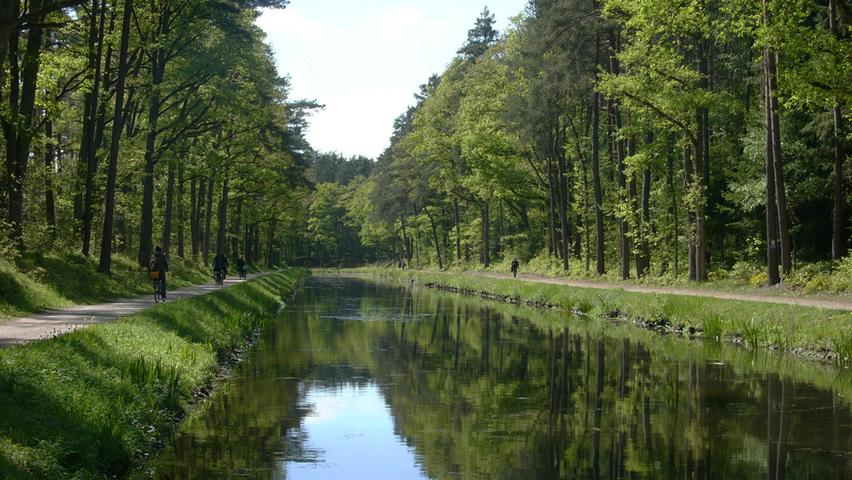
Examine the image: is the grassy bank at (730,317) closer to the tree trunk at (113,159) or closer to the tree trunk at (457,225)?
the tree trunk at (113,159)

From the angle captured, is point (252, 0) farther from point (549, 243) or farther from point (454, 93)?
point (454, 93)

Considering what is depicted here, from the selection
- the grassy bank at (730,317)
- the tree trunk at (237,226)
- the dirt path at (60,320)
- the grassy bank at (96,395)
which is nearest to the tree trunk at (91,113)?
the dirt path at (60,320)

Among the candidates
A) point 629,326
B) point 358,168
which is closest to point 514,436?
point 629,326

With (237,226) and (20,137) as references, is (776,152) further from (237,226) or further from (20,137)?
(237,226)

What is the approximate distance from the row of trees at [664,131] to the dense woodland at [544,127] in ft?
0.41

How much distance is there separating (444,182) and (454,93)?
777 centimetres

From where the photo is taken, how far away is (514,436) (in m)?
13.3

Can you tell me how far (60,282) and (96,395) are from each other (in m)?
16.1

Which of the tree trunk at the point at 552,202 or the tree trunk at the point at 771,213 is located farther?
the tree trunk at the point at 552,202

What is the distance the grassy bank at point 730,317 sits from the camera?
20.7 metres

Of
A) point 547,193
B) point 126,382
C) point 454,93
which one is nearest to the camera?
point 126,382

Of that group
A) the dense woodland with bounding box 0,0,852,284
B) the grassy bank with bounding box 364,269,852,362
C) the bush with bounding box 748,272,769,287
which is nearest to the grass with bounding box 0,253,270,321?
the dense woodland with bounding box 0,0,852,284

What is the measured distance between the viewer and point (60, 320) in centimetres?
1939

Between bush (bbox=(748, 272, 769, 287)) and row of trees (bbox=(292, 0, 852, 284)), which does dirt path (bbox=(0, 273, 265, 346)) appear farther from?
bush (bbox=(748, 272, 769, 287))
